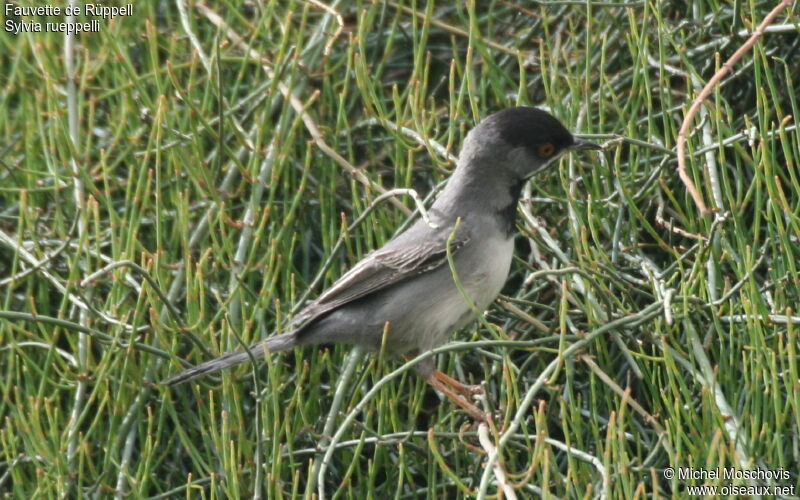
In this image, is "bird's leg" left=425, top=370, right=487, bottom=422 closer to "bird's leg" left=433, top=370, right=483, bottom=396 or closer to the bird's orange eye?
"bird's leg" left=433, top=370, right=483, bottom=396

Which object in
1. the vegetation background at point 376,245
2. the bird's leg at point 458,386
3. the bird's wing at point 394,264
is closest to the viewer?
the vegetation background at point 376,245

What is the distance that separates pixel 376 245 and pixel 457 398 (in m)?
0.93

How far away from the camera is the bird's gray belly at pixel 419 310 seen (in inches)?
162

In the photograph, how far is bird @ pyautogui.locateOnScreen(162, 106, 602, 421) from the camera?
411 centimetres

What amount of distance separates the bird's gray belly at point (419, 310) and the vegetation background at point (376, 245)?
0.09 meters

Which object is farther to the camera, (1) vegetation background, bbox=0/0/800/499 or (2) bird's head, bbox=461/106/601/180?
(2) bird's head, bbox=461/106/601/180

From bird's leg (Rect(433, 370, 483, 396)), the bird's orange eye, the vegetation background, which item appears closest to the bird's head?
the bird's orange eye

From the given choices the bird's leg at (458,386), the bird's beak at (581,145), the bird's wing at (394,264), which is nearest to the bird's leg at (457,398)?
the bird's leg at (458,386)

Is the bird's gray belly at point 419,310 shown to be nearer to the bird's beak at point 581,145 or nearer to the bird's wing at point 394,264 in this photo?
the bird's wing at point 394,264

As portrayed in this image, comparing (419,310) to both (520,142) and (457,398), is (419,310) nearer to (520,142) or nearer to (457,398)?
(457,398)

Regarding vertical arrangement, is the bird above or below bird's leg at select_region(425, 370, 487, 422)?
above

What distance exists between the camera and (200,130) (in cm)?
484

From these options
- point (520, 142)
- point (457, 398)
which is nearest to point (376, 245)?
point (520, 142)

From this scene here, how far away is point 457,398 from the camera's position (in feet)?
13.0
